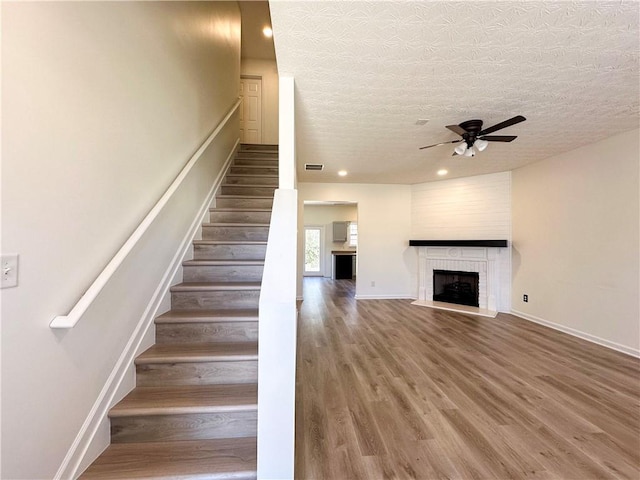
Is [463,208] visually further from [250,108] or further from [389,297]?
[250,108]

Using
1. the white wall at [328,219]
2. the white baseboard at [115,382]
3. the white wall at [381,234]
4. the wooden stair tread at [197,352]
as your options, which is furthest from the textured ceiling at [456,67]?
the white wall at [328,219]

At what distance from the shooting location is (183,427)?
1459 mm

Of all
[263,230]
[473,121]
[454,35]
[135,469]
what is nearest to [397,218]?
[473,121]

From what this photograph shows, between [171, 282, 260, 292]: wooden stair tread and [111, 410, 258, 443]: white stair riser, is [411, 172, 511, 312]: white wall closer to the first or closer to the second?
[171, 282, 260, 292]: wooden stair tread

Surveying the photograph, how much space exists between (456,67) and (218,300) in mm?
2393

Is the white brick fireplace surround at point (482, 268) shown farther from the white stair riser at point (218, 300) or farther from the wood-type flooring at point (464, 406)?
the white stair riser at point (218, 300)

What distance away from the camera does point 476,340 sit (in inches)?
138

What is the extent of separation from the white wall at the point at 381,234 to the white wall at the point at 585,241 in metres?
2.02

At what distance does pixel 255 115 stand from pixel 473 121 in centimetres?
439

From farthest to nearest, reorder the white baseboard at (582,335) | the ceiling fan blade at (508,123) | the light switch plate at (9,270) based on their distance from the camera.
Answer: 1. the white baseboard at (582,335)
2. the ceiling fan blade at (508,123)
3. the light switch plate at (9,270)

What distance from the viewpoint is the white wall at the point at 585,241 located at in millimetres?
3045

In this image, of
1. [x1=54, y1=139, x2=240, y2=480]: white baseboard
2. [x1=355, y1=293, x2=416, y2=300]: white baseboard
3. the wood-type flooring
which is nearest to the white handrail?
[x1=54, y1=139, x2=240, y2=480]: white baseboard

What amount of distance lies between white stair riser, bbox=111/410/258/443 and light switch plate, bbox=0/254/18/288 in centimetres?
87

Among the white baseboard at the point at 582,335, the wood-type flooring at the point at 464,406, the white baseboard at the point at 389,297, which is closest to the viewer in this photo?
the wood-type flooring at the point at 464,406
